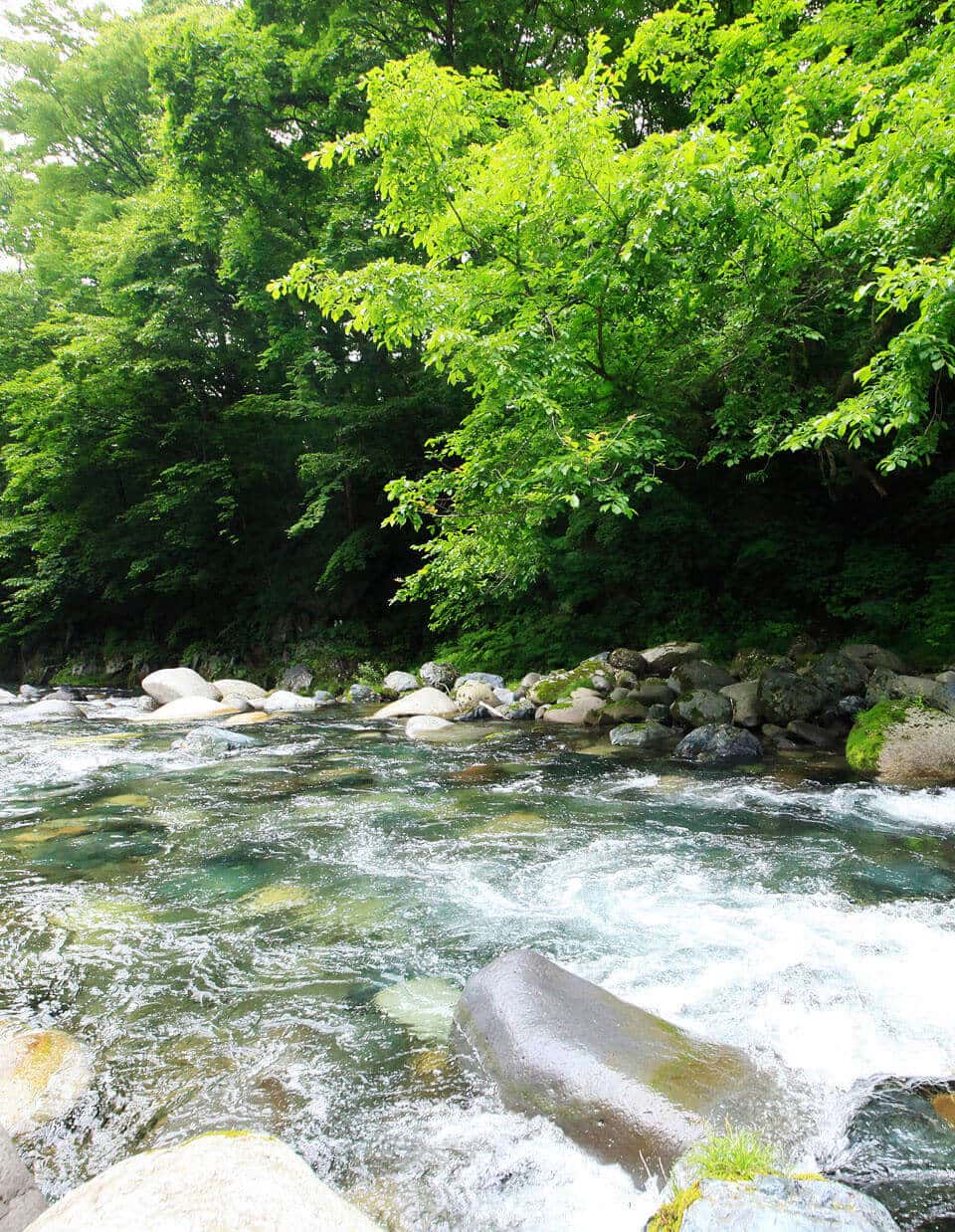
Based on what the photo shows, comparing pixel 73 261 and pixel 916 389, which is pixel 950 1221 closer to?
pixel 916 389

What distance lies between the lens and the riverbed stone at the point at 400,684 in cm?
1314

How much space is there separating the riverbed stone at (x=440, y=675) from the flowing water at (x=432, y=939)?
6.32m

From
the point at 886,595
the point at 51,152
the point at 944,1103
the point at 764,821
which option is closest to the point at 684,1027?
the point at 944,1103

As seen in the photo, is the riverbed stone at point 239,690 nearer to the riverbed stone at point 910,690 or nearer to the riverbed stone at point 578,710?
the riverbed stone at point 578,710

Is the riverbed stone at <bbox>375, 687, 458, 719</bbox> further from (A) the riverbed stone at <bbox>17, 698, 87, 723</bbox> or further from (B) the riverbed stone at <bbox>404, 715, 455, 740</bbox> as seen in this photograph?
(A) the riverbed stone at <bbox>17, 698, 87, 723</bbox>

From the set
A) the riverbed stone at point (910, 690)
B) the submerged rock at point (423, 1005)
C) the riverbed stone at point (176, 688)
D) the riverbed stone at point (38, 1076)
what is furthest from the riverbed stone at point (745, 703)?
the riverbed stone at point (176, 688)

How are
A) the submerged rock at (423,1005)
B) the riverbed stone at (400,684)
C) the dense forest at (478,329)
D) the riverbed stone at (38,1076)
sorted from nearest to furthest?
the riverbed stone at (38,1076), the submerged rock at (423,1005), the dense forest at (478,329), the riverbed stone at (400,684)

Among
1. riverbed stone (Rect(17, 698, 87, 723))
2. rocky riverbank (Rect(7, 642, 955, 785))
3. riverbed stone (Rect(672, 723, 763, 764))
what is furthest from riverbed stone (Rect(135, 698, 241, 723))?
riverbed stone (Rect(672, 723, 763, 764))

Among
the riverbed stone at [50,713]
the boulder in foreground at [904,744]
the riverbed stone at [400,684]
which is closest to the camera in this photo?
the boulder in foreground at [904,744]

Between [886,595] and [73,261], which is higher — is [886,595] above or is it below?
below

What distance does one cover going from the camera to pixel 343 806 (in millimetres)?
5641

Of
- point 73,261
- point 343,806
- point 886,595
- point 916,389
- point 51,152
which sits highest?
point 51,152

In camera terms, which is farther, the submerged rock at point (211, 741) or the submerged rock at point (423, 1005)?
the submerged rock at point (211, 741)

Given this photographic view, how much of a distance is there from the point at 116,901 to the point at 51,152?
84.8 feet
